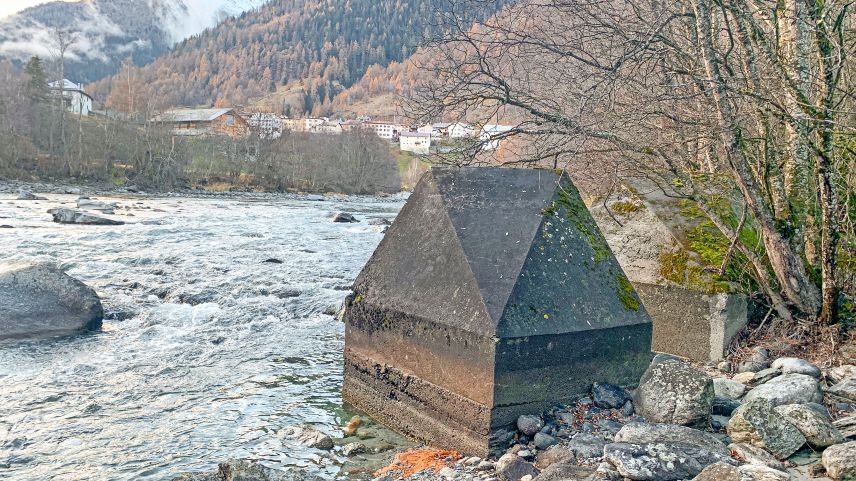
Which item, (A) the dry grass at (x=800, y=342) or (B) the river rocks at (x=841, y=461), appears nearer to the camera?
(B) the river rocks at (x=841, y=461)

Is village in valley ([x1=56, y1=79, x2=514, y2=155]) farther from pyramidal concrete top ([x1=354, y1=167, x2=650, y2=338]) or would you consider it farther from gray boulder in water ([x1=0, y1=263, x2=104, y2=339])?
gray boulder in water ([x1=0, y1=263, x2=104, y2=339])

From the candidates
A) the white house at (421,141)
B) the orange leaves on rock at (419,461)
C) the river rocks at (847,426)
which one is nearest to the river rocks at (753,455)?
the river rocks at (847,426)

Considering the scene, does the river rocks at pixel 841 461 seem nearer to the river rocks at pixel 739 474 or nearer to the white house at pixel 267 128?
the river rocks at pixel 739 474

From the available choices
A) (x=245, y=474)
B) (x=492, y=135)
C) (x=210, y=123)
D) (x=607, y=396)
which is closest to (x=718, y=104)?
(x=492, y=135)

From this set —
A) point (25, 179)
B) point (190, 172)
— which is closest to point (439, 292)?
point (25, 179)

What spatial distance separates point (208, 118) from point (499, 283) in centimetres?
11651

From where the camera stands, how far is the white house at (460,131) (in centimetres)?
777

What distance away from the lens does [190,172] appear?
57219 mm

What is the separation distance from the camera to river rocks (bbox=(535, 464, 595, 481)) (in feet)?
13.0

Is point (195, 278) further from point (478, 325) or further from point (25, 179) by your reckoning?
point (25, 179)

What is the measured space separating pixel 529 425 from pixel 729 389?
6.66 ft

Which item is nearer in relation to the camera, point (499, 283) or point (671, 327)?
point (499, 283)

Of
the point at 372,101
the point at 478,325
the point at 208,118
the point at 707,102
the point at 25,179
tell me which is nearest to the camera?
the point at 478,325

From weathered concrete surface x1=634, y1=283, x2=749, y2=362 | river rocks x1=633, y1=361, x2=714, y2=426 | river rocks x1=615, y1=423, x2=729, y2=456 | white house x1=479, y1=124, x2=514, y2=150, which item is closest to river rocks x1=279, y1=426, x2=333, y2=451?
river rocks x1=615, y1=423, x2=729, y2=456
